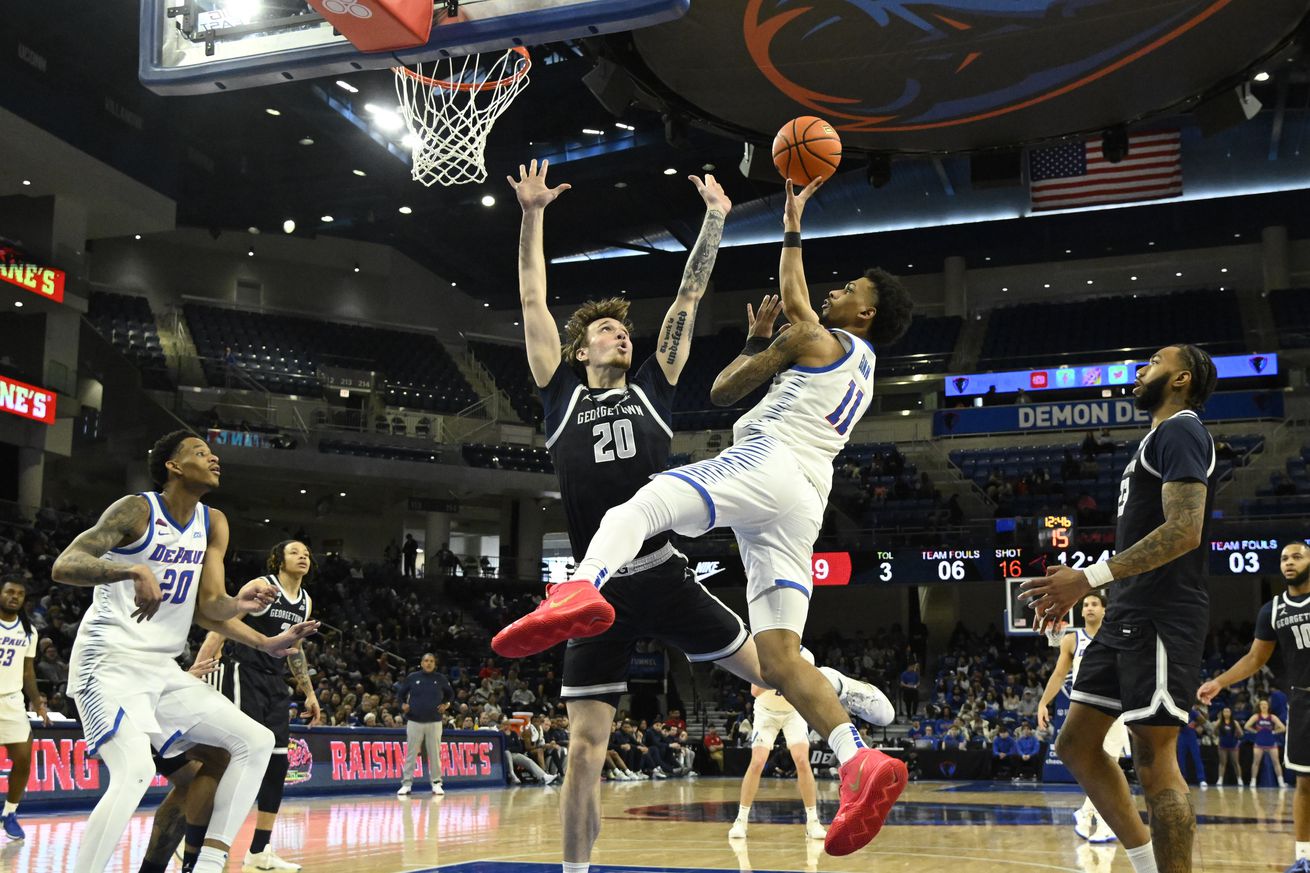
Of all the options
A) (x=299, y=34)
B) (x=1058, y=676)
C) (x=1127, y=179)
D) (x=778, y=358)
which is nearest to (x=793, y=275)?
(x=778, y=358)

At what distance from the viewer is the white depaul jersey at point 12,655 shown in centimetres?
990

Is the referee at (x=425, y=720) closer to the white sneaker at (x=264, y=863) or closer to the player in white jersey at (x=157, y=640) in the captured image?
the white sneaker at (x=264, y=863)

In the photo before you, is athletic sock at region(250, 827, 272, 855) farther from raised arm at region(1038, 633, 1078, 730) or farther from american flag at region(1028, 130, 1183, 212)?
american flag at region(1028, 130, 1183, 212)

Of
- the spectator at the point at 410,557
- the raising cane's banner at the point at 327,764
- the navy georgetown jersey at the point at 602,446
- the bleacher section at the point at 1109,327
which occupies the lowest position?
the raising cane's banner at the point at 327,764

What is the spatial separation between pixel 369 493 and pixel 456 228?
25.1 feet

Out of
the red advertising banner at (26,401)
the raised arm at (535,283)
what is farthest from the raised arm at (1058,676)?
the red advertising banner at (26,401)

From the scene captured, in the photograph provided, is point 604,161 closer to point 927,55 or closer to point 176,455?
point 927,55

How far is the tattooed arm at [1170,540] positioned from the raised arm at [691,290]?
2.00 metres

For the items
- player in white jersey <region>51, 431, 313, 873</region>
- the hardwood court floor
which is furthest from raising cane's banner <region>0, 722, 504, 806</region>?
player in white jersey <region>51, 431, 313, 873</region>

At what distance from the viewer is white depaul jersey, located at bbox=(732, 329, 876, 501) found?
4.91 meters

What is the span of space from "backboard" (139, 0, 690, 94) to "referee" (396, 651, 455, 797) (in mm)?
10495

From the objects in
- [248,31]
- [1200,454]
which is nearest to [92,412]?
[248,31]

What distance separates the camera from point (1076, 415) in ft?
103

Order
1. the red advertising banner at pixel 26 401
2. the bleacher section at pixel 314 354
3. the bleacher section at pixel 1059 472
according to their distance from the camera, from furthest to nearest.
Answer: the bleacher section at pixel 314 354 < the bleacher section at pixel 1059 472 < the red advertising banner at pixel 26 401
